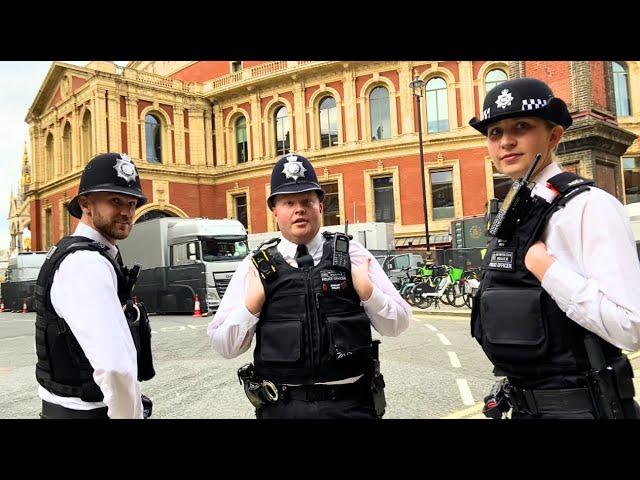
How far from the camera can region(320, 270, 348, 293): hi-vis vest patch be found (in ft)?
6.96

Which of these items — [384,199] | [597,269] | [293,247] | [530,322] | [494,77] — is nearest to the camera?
[597,269]

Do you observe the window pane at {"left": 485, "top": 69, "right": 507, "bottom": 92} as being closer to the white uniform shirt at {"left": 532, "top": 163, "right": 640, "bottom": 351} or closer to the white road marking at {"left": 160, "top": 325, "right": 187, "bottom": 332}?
the white road marking at {"left": 160, "top": 325, "right": 187, "bottom": 332}

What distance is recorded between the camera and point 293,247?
226 centimetres

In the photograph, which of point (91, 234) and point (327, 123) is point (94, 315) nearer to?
point (91, 234)

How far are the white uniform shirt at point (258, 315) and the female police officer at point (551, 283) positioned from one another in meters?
0.44

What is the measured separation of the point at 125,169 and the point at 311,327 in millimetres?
1074

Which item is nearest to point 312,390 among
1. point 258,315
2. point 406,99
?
point 258,315

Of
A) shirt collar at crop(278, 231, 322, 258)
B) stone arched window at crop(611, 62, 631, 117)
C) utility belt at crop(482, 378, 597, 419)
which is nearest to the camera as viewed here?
utility belt at crop(482, 378, 597, 419)

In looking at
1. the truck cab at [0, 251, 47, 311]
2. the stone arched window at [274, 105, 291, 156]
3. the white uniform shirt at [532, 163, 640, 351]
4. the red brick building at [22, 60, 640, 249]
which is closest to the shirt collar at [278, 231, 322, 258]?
the white uniform shirt at [532, 163, 640, 351]

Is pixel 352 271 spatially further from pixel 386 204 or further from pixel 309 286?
pixel 386 204

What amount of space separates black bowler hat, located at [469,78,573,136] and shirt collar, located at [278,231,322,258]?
906mm

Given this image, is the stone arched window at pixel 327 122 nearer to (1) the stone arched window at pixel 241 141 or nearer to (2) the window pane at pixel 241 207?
(1) the stone arched window at pixel 241 141
